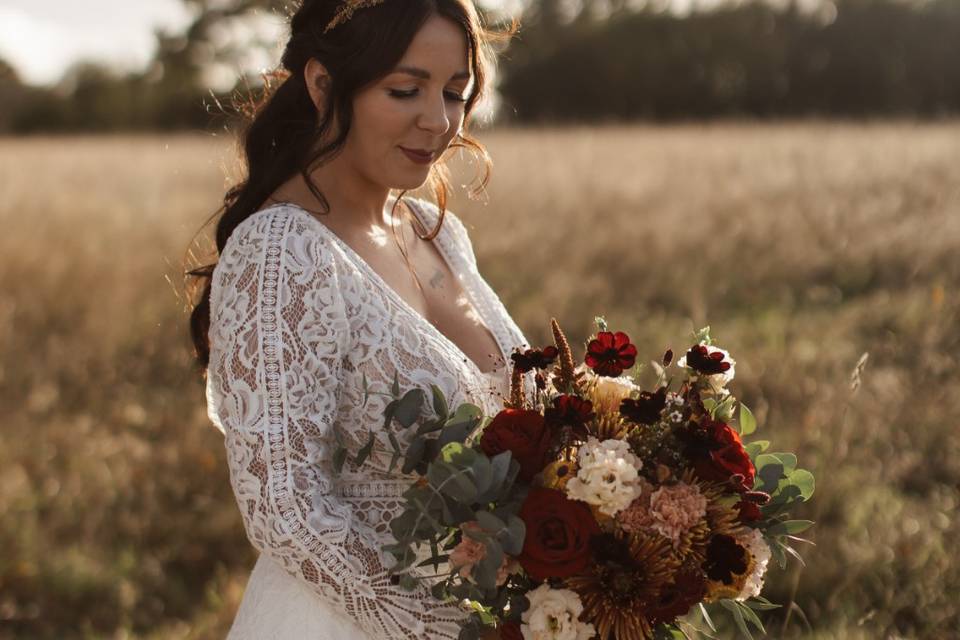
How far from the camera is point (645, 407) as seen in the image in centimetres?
180

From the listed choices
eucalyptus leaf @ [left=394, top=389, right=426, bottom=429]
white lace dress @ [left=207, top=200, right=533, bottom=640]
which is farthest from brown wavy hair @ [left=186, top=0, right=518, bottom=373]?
eucalyptus leaf @ [left=394, top=389, right=426, bottom=429]

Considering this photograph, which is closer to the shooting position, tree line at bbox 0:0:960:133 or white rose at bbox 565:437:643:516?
white rose at bbox 565:437:643:516

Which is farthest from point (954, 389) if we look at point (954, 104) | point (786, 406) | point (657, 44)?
point (657, 44)

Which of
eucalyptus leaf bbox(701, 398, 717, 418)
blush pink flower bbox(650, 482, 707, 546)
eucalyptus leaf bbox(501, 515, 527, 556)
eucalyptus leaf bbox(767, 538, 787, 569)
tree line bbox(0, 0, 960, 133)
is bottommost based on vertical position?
tree line bbox(0, 0, 960, 133)

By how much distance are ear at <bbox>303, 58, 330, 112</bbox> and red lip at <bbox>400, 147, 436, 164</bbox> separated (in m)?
0.23

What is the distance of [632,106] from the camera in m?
27.6

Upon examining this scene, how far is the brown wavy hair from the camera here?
235cm

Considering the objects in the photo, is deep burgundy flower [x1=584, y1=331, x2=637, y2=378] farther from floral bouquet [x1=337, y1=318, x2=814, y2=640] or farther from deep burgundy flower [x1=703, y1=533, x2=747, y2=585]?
deep burgundy flower [x1=703, y1=533, x2=747, y2=585]

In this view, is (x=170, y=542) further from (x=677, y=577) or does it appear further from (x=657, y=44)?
(x=657, y=44)

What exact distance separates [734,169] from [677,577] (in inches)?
435

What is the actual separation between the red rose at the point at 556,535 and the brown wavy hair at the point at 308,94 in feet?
3.36

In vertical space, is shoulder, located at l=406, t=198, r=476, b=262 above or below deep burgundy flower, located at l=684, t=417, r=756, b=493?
below

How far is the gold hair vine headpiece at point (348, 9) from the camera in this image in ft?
7.79

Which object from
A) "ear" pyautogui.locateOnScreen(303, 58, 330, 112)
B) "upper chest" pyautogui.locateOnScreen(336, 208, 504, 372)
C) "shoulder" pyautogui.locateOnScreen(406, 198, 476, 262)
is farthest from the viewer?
"shoulder" pyautogui.locateOnScreen(406, 198, 476, 262)
